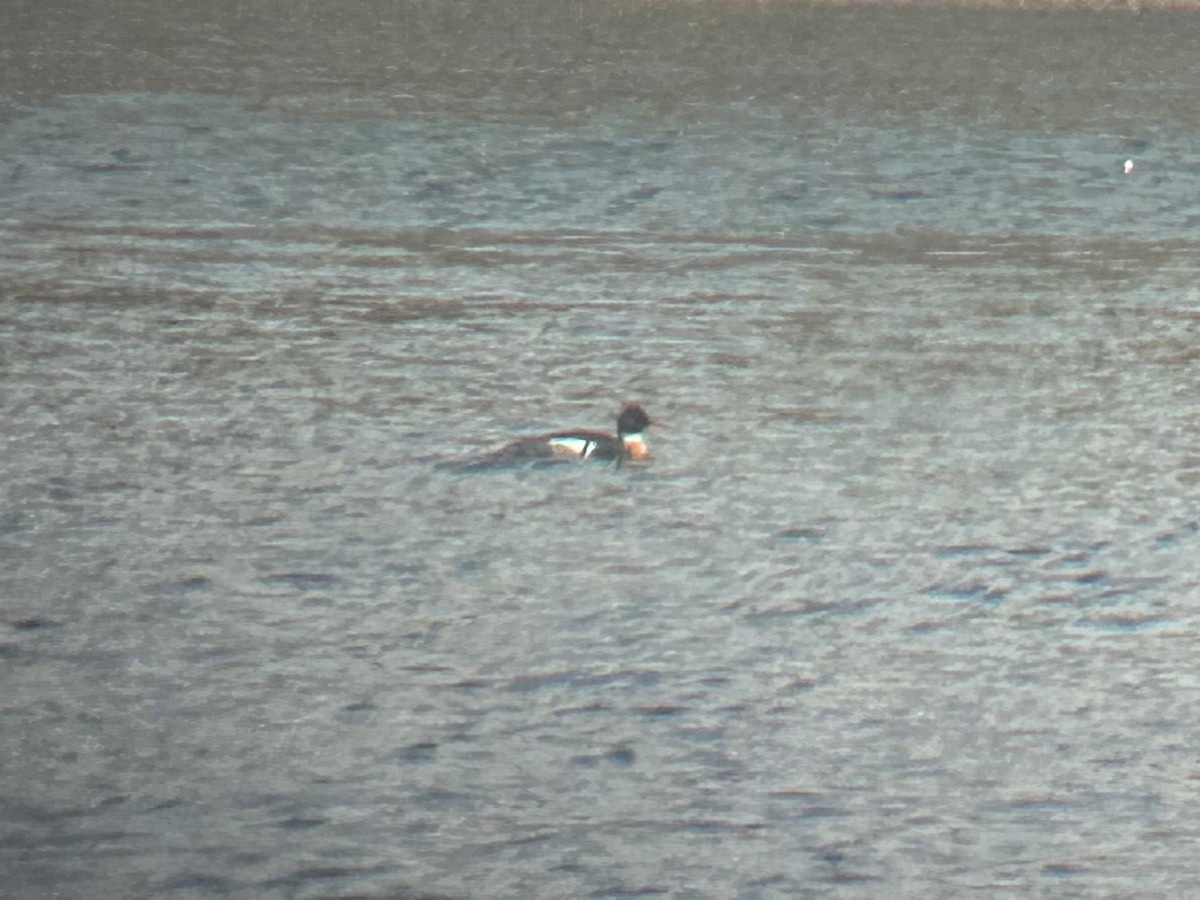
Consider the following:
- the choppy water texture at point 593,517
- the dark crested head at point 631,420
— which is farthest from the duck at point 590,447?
the choppy water texture at point 593,517

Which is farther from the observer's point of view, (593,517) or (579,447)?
(579,447)

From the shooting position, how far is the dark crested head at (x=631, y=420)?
5.88 m

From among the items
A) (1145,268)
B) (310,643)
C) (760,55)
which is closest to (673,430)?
(310,643)

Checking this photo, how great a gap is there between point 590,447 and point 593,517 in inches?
18.9

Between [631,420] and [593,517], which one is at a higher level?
[631,420]

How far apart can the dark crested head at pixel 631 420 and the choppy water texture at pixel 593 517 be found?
14cm

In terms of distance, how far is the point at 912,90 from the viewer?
1365 centimetres

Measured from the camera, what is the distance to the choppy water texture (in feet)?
12.1

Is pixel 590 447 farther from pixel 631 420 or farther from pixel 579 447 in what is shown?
pixel 631 420

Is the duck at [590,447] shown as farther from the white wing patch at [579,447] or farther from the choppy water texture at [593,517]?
the choppy water texture at [593,517]

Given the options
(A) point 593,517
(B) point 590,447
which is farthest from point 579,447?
(A) point 593,517

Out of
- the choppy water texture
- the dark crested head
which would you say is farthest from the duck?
the choppy water texture

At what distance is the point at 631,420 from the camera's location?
19.3 ft

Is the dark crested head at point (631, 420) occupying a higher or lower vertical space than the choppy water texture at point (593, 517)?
higher
